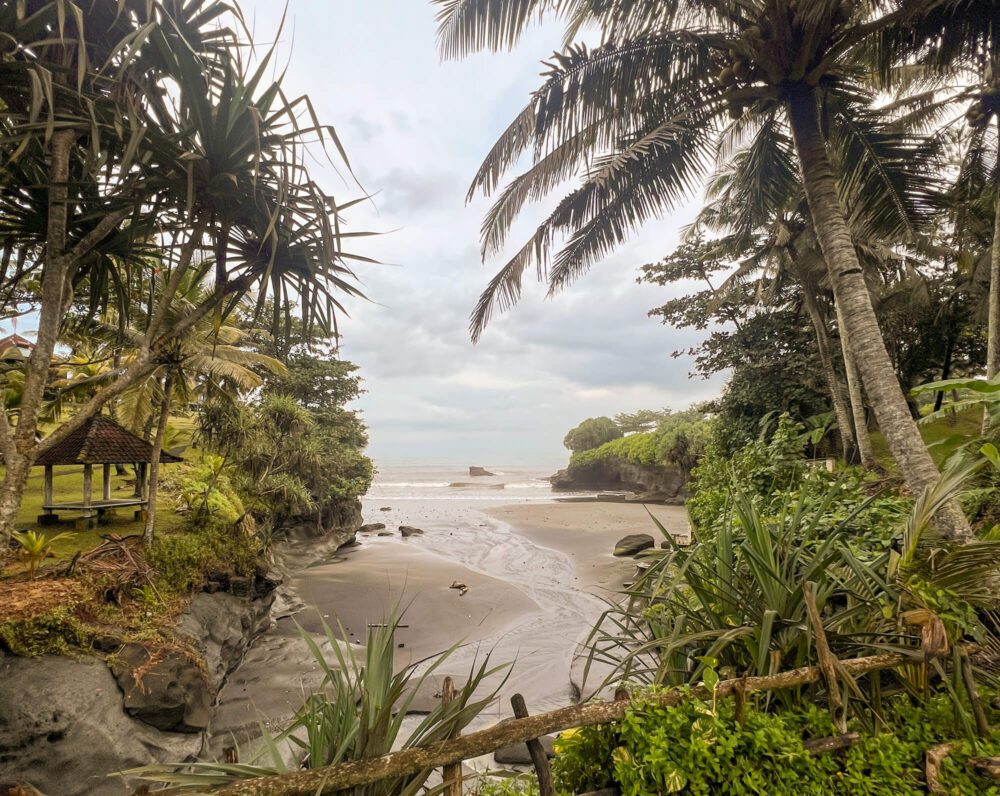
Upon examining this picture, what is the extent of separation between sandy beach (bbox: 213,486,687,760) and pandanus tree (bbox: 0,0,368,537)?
113 inches

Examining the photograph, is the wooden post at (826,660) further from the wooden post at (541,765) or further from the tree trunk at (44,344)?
the tree trunk at (44,344)

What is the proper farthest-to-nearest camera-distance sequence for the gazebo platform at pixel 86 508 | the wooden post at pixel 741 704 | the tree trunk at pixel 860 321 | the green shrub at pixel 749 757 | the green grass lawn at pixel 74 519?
the gazebo platform at pixel 86 508 → the green grass lawn at pixel 74 519 → the tree trunk at pixel 860 321 → the wooden post at pixel 741 704 → the green shrub at pixel 749 757

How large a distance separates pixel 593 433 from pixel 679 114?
33296 mm

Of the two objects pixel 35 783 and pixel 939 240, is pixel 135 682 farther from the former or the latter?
pixel 939 240

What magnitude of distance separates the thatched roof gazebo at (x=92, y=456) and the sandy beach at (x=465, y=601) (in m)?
3.44

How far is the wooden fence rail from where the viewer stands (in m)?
1.51

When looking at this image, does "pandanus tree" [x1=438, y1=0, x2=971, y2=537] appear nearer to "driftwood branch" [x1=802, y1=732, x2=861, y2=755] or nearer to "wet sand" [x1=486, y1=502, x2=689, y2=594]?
"driftwood branch" [x1=802, y1=732, x2=861, y2=755]

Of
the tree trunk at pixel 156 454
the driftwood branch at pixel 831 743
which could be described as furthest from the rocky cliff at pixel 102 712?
the driftwood branch at pixel 831 743

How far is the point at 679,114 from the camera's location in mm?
4898

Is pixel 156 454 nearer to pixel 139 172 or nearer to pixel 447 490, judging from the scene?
pixel 139 172

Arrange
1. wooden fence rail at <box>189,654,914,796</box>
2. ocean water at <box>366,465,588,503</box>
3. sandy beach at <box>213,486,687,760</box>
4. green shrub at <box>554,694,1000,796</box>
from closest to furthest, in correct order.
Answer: wooden fence rail at <box>189,654,914,796</box> → green shrub at <box>554,694,1000,796</box> → sandy beach at <box>213,486,687,760</box> → ocean water at <box>366,465,588,503</box>

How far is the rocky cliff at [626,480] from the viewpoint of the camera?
24.1m

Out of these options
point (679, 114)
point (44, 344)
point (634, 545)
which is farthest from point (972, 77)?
point (44, 344)

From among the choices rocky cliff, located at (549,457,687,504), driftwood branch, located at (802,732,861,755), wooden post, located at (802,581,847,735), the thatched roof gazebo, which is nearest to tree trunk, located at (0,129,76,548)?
the thatched roof gazebo
